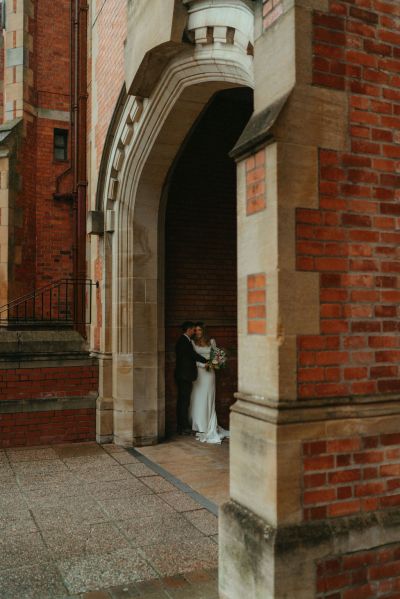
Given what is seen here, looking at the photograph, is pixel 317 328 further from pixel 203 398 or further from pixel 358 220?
pixel 203 398

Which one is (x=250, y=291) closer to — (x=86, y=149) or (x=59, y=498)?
(x=59, y=498)

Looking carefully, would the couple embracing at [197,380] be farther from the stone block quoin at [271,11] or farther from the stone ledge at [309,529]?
the stone block quoin at [271,11]

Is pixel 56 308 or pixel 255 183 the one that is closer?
pixel 255 183

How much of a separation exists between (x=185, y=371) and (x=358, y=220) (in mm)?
5423

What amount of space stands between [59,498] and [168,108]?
4.22m

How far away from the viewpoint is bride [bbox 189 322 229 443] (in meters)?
8.22

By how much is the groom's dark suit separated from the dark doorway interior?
13 cm

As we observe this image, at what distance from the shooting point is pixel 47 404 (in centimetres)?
770

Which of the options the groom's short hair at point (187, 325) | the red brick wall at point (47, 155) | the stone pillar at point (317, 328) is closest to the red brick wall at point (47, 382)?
the groom's short hair at point (187, 325)

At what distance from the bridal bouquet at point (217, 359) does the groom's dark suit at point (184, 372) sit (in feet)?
0.42

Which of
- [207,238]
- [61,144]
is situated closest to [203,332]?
[207,238]

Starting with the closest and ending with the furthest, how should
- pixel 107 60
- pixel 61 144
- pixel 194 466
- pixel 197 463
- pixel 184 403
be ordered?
1. pixel 194 466
2. pixel 197 463
3. pixel 107 60
4. pixel 184 403
5. pixel 61 144

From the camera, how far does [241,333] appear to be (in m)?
3.34

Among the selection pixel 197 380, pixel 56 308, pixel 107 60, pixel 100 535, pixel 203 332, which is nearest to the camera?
pixel 100 535
